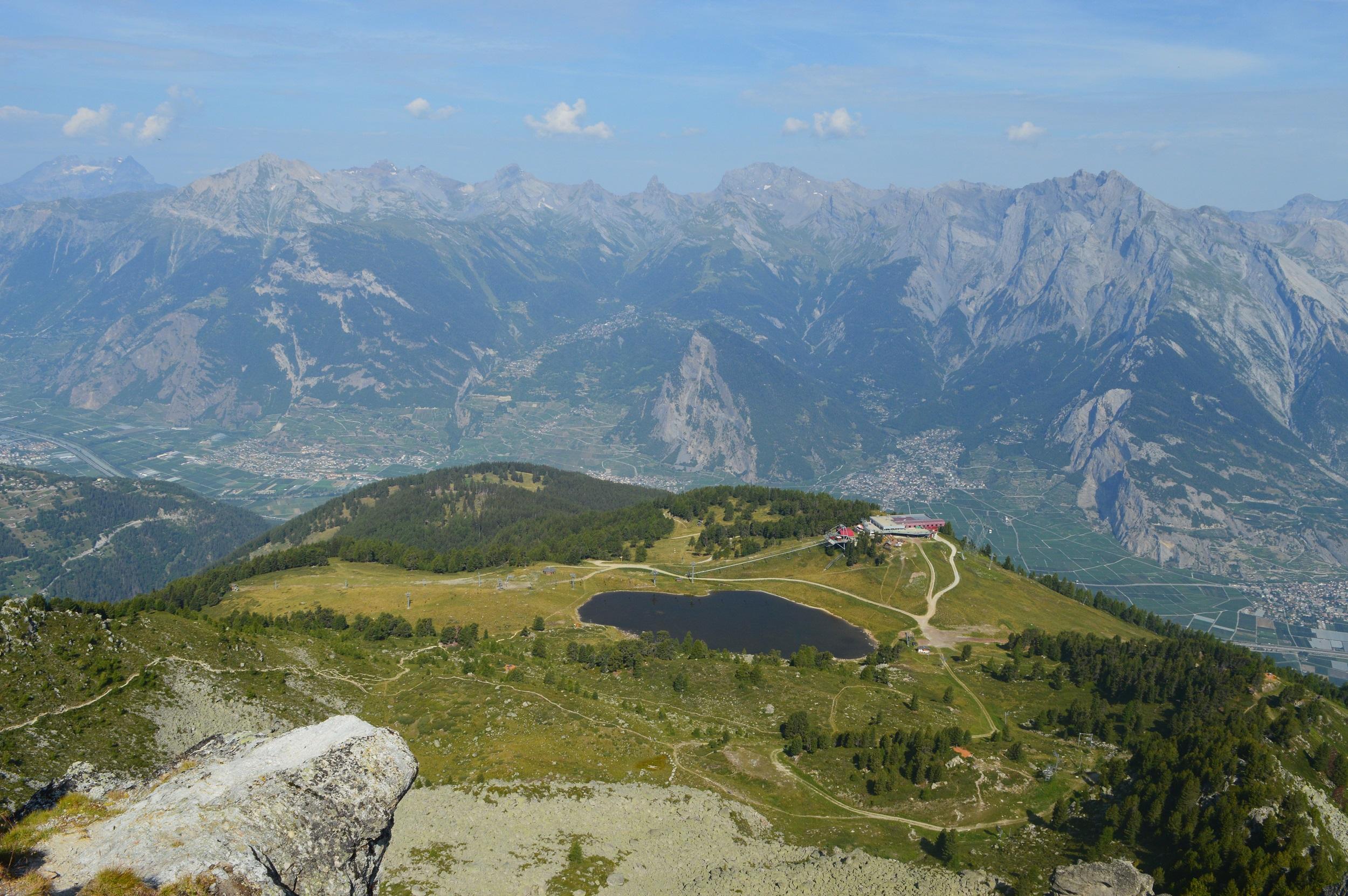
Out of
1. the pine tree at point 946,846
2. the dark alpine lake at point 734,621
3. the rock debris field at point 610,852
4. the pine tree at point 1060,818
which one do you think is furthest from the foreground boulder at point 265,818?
the dark alpine lake at point 734,621

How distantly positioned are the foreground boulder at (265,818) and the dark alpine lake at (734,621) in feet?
387

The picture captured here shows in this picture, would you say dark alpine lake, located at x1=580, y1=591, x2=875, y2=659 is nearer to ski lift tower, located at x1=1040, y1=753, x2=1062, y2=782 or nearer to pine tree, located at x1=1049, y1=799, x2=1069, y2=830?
ski lift tower, located at x1=1040, y1=753, x2=1062, y2=782

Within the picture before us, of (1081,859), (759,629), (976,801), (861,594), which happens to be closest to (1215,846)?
(1081,859)

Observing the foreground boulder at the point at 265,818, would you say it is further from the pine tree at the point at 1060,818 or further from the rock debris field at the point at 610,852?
the pine tree at the point at 1060,818

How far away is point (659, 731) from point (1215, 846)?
55550 mm

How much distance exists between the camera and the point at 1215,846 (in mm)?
68875

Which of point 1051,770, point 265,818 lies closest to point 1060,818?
point 1051,770

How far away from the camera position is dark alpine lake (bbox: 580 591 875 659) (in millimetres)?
148250

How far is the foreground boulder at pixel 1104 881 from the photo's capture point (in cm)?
6544

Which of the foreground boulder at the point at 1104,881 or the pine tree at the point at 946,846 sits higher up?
the foreground boulder at the point at 1104,881

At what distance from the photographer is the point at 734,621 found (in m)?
160

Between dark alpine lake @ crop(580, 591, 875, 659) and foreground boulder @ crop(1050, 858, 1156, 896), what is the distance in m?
74.4

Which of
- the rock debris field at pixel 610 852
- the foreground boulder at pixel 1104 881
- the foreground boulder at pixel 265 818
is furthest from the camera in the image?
the foreground boulder at pixel 1104 881

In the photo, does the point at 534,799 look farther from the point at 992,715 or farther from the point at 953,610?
the point at 953,610
